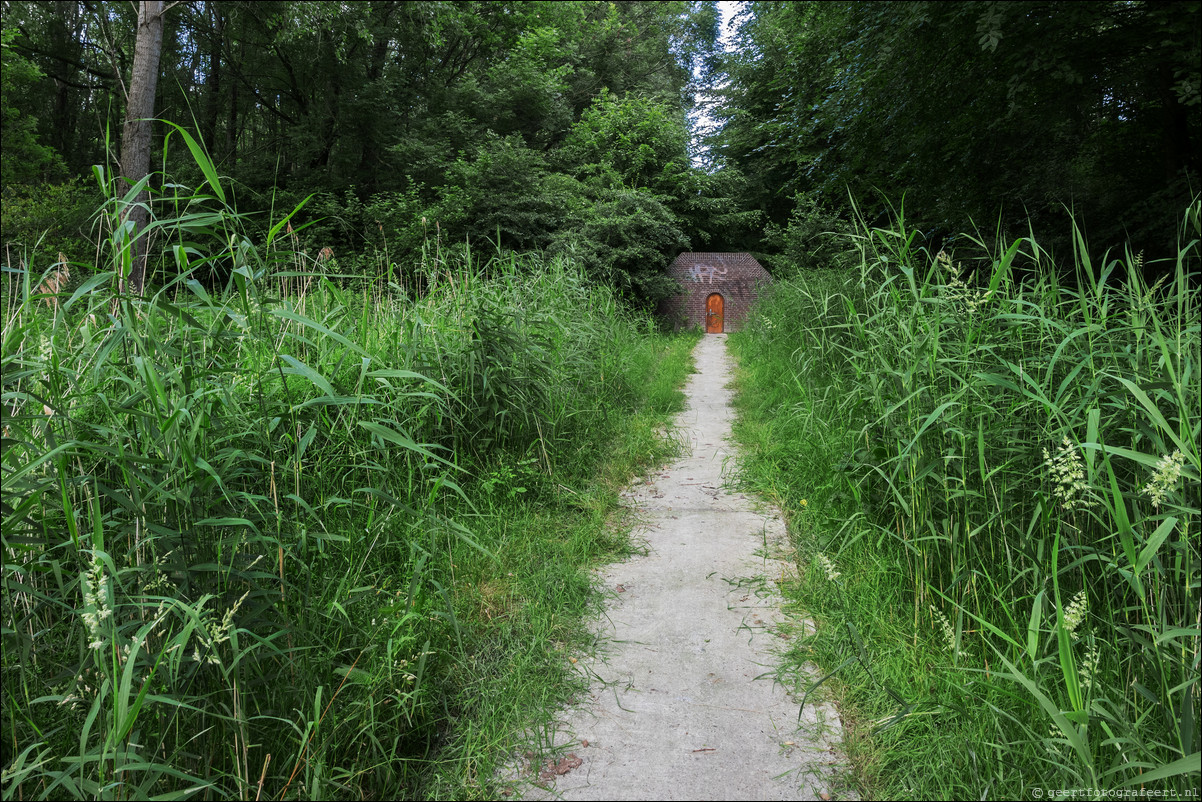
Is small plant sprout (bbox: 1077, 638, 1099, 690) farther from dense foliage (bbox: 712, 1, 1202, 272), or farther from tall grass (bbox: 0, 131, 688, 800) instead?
dense foliage (bbox: 712, 1, 1202, 272)

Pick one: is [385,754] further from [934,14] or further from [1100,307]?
[934,14]

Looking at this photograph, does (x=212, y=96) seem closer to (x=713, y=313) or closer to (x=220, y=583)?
(x=713, y=313)

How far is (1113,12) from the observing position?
5.46 m

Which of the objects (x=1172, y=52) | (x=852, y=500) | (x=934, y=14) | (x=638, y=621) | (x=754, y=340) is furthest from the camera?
(x=754, y=340)

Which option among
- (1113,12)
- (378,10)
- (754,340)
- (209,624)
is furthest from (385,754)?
(378,10)

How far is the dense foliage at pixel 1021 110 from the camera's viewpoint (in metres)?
5.37

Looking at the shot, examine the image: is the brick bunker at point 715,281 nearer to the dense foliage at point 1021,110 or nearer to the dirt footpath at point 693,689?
the dense foliage at point 1021,110

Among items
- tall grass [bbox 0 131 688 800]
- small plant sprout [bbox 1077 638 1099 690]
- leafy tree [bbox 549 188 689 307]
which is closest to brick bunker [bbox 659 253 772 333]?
leafy tree [bbox 549 188 689 307]

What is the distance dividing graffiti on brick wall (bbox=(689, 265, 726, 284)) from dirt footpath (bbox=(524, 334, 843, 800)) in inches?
559

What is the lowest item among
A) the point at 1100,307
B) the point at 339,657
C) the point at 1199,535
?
the point at 339,657

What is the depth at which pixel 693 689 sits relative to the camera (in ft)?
6.56

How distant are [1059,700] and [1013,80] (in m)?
5.57

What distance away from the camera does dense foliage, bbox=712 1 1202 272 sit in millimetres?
5371

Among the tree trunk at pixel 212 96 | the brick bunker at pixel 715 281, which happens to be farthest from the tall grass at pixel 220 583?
the tree trunk at pixel 212 96
